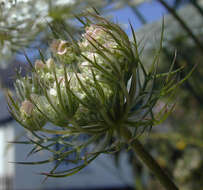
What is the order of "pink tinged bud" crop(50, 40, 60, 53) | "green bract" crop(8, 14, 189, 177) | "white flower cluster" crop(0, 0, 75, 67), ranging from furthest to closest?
"white flower cluster" crop(0, 0, 75, 67), "pink tinged bud" crop(50, 40, 60, 53), "green bract" crop(8, 14, 189, 177)

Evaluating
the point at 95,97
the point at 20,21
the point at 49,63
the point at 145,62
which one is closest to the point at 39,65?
the point at 49,63

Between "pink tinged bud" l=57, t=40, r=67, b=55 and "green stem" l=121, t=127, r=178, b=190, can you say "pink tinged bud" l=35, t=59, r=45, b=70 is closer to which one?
"pink tinged bud" l=57, t=40, r=67, b=55

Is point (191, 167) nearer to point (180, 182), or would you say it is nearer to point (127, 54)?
point (180, 182)

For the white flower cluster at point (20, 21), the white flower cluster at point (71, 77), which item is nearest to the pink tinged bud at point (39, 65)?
the white flower cluster at point (71, 77)

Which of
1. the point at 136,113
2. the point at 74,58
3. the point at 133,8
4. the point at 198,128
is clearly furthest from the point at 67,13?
the point at 198,128

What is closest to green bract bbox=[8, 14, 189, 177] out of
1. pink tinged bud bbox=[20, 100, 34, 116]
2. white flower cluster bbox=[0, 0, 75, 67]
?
pink tinged bud bbox=[20, 100, 34, 116]

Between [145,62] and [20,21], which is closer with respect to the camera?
[20,21]

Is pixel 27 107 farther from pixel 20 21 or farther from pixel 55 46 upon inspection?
pixel 20 21

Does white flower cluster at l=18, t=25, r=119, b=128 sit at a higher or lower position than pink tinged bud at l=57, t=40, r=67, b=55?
lower
